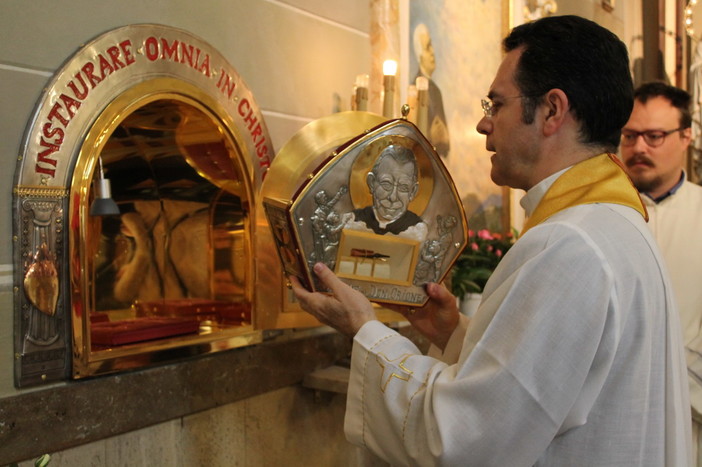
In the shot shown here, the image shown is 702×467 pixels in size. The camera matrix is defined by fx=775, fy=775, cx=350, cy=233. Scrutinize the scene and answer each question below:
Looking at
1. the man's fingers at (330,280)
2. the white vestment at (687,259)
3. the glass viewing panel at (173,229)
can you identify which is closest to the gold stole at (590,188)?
the man's fingers at (330,280)

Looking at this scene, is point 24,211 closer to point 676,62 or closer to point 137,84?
point 137,84

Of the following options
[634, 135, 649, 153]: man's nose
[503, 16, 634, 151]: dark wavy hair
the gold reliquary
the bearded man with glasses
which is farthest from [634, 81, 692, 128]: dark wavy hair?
[503, 16, 634, 151]: dark wavy hair

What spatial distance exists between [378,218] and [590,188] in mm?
679

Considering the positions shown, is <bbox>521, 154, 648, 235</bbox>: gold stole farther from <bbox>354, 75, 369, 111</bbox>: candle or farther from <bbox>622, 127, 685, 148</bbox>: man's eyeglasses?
<bbox>622, 127, 685, 148</bbox>: man's eyeglasses

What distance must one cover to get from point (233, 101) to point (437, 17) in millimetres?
1757

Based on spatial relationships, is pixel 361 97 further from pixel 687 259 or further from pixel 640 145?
pixel 687 259

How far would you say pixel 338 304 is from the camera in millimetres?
2094

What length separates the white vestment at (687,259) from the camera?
321 cm

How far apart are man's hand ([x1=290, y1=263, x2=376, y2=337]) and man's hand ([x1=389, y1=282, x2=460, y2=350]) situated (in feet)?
1.16

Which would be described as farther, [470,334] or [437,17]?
[437,17]

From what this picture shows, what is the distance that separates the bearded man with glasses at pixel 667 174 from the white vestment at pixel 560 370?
1.83m

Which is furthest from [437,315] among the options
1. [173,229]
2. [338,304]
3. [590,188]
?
[173,229]

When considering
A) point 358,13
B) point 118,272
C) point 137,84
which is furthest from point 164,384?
point 358,13

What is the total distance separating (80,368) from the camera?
235cm
